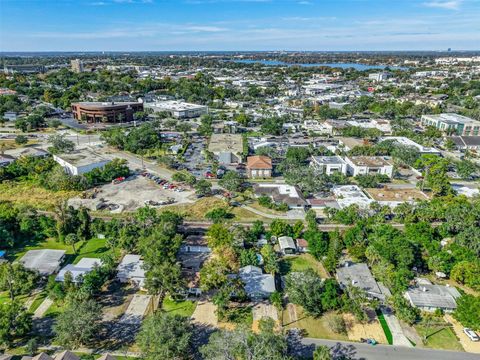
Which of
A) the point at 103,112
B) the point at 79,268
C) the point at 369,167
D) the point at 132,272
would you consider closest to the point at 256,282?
the point at 132,272

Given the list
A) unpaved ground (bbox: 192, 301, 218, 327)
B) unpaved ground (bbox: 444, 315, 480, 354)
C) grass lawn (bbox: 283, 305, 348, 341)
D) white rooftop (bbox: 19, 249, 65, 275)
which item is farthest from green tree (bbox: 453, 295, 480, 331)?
white rooftop (bbox: 19, 249, 65, 275)

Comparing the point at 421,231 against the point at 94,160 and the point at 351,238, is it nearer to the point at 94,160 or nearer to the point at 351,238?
the point at 351,238

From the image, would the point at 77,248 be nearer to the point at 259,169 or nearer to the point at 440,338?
the point at 259,169

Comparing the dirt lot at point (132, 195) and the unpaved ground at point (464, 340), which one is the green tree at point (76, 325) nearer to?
the dirt lot at point (132, 195)

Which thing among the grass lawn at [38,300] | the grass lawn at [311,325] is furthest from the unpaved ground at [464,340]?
the grass lawn at [38,300]

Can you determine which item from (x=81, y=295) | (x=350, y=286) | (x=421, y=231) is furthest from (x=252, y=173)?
(x=81, y=295)

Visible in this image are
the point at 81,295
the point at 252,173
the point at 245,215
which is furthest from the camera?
the point at 252,173

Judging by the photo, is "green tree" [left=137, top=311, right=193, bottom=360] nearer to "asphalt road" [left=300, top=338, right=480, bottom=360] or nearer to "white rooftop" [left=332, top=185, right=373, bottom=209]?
"asphalt road" [left=300, top=338, right=480, bottom=360]
